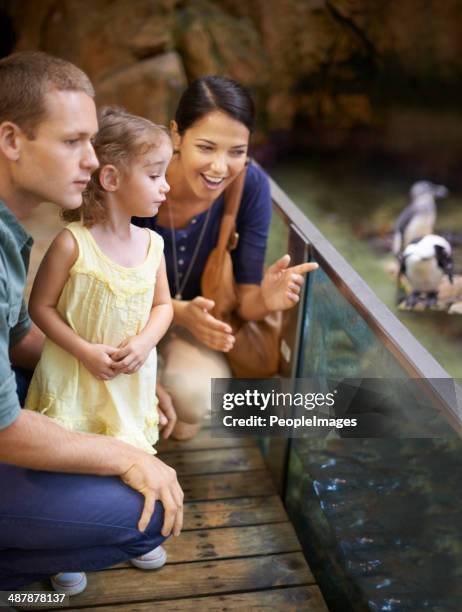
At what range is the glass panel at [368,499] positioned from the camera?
1283mm

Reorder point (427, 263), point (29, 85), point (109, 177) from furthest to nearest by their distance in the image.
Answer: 1. point (427, 263)
2. point (109, 177)
3. point (29, 85)

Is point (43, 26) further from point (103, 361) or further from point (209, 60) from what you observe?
point (103, 361)

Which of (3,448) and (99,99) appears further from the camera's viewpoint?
(99,99)

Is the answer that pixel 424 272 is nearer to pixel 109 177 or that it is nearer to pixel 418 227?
pixel 418 227

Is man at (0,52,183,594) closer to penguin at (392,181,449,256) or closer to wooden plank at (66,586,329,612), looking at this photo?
wooden plank at (66,586,329,612)

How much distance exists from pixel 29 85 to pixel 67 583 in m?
1.12

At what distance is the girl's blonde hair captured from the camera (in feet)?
4.71

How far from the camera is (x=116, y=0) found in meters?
6.38

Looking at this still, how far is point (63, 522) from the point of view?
135cm

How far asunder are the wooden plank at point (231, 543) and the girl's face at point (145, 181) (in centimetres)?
91

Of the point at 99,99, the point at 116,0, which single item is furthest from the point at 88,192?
the point at 116,0

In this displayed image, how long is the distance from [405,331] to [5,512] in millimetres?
846

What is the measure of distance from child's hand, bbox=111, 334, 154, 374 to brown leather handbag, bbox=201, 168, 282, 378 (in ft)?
1.78

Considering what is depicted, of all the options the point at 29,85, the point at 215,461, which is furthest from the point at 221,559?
the point at 29,85
